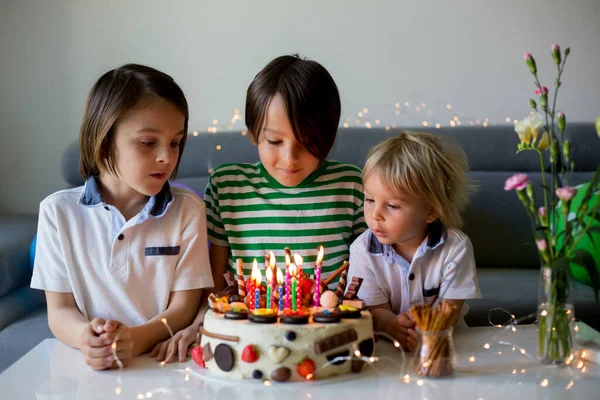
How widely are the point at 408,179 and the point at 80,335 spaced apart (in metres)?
0.76

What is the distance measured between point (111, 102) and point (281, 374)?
743 millimetres

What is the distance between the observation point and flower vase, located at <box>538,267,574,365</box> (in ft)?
4.35

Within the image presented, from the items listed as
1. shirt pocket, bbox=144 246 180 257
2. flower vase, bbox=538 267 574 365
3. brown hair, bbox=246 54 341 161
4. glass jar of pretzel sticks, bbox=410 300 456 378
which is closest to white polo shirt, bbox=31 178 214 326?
shirt pocket, bbox=144 246 180 257

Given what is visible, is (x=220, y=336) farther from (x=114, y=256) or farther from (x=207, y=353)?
(x=114, y=256)

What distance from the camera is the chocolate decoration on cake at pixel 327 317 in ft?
4.11

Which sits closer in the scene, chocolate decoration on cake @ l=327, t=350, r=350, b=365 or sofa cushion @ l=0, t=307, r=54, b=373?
chocolate decoration on cake @ l=327, t=350, r=350, b=365

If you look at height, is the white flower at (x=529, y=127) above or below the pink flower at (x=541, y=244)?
above

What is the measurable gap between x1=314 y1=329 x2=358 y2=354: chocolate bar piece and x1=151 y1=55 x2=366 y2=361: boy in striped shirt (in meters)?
0.55

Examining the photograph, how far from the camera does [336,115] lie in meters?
1.79

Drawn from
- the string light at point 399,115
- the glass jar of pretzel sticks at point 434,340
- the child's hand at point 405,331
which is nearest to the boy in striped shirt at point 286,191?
the child's hand at point 405,331

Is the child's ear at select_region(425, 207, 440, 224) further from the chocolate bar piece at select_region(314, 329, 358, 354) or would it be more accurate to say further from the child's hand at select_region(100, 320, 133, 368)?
the child's hand at select_region(100, 320, 133, 368)

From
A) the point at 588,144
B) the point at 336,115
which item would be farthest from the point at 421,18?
the point at 336,115

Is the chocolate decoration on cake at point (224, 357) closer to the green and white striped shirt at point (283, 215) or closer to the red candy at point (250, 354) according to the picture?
the red candy at point (250, 354)

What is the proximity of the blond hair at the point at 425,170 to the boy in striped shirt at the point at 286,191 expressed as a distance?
17 cm
